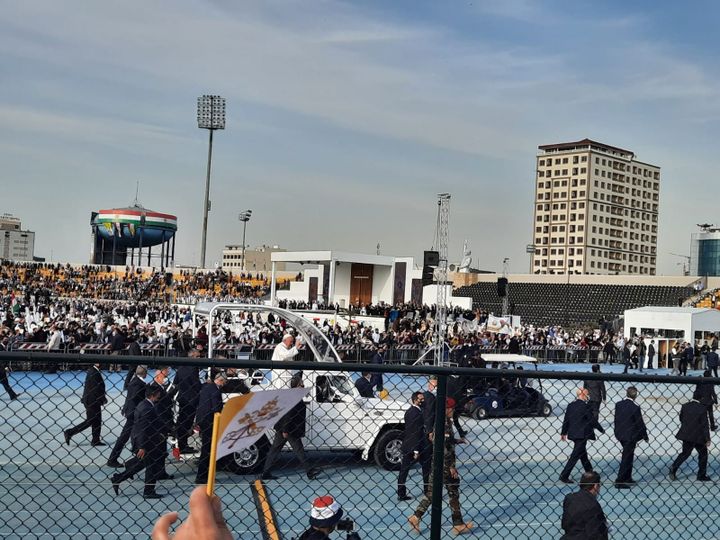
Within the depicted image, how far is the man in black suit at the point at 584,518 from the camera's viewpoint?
5.83 metres

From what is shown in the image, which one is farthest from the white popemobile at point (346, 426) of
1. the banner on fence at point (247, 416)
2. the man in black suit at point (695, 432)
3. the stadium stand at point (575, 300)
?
the stadium stand at point (575, 300)

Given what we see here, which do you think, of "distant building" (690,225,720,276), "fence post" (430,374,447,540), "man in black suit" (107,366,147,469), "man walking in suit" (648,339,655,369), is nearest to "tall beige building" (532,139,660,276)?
"distant building" (690,225,720,276)

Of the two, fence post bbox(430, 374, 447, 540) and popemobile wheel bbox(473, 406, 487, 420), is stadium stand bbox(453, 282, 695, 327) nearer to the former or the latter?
popemobile wheel bbox(473, 406, 487, 420)

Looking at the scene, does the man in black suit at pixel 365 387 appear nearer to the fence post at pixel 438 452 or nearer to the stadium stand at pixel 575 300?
the fence post at pixel 438 452

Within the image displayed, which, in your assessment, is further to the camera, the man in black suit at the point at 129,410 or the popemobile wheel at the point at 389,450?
the popemobile wheel at the point at 389,450

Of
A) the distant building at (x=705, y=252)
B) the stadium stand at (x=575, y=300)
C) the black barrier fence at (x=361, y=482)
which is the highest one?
the distant building at (x=705, y=252)

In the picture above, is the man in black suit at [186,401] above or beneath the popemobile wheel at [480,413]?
above

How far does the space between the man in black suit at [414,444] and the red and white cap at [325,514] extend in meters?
2.23

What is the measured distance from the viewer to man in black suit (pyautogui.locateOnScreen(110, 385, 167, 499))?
8883mm

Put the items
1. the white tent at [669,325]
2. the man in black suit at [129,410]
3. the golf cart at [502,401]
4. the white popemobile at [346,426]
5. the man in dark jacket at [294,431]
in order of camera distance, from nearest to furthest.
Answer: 1. the man in dark jacket at [294,431]
2. the man in black suit at [129,410]
3. the white popemobile at [346,426]
4. the golf cart at [502,401]
5. the white tent at [669,325]

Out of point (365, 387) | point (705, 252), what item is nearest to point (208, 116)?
point (365, 387)

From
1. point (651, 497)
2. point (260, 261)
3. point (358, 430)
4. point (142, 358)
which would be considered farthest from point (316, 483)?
point (260, 261)

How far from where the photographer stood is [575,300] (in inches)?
2625

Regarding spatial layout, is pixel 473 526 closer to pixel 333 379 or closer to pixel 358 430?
pixel 358 430
